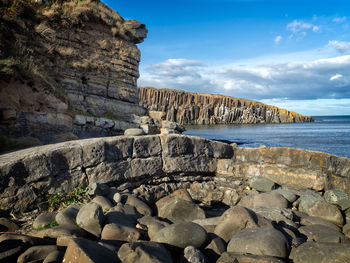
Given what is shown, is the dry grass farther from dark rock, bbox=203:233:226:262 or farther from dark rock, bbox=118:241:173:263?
dark rock, bbox=203:233:226:262

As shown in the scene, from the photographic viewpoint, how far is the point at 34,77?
8594mm

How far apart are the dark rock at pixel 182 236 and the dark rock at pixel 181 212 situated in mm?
1083

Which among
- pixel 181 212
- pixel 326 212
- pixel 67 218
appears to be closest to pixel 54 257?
pixel 67 218

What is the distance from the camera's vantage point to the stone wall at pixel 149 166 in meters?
4.30

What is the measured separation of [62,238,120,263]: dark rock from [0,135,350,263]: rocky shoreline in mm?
12

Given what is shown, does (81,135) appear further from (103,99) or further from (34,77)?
(103,99)

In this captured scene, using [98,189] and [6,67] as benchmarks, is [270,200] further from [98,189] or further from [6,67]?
[6,67]

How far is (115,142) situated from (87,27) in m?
13.5

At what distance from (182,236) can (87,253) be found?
1.31m

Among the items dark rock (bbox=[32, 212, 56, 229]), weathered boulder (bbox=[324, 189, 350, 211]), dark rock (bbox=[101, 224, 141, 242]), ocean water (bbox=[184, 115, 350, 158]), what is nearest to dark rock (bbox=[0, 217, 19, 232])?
dark rock (bbox=[32, 212, 56, 229])

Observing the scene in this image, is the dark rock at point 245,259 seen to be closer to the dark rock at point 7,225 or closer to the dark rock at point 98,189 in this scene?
the dark rock at point 98,189

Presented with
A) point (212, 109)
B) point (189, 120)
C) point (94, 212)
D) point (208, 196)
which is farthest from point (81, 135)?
point (212, 109)

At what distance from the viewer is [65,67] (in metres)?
14.8

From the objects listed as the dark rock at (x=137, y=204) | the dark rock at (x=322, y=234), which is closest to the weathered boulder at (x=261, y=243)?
the dark rock at (x=322, y=234)
